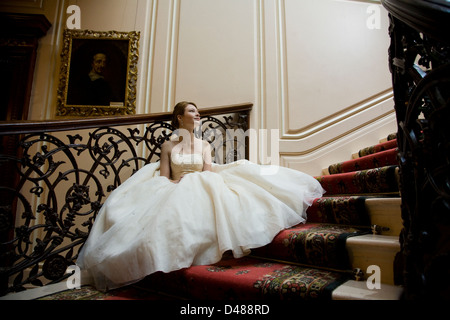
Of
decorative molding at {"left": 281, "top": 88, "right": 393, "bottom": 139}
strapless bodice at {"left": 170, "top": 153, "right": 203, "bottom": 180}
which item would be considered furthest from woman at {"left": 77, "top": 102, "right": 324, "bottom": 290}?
decorative molding at {"left": 281, "top": 88, "right": 393, "bottom": 139}

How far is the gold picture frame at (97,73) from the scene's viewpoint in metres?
3.71

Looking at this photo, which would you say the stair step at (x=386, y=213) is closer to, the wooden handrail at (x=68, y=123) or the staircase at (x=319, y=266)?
the staircase at (x=319, y=266)

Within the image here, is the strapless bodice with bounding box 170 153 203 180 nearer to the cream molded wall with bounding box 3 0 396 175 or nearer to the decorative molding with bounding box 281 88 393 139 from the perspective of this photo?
the cream molded wall with bounding box 3 0 396 175

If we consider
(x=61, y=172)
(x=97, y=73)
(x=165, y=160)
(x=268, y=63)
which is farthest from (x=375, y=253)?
(x=97, y=73)

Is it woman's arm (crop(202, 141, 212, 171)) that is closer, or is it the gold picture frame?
woman's arm (crop(202, 141, 212, 171))

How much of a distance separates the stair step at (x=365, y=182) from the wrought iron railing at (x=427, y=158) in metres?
0.66

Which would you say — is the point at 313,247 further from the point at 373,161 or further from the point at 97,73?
the point at 97,73

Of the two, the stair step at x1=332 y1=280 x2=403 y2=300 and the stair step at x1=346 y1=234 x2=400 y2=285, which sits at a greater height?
the stair step at x1=346 y1=234 x2=400 y2=285

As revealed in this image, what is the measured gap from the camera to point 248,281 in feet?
4.32

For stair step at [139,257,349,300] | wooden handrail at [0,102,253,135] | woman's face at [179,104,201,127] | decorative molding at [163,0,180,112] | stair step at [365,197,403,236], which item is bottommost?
stair step at [139,257,349,300]

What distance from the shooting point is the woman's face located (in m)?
2.81

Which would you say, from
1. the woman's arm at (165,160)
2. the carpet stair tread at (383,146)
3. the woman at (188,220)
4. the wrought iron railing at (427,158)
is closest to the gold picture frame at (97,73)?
the woman's arm at (165,160)

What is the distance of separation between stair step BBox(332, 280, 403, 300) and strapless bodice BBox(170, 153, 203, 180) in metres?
1.66
